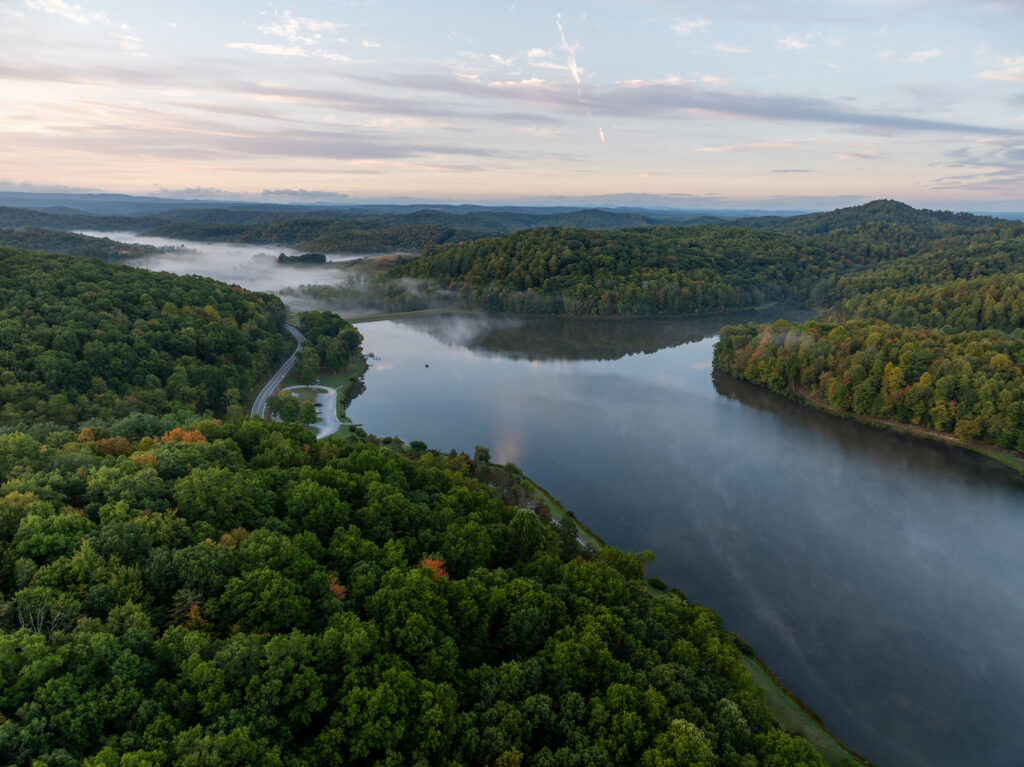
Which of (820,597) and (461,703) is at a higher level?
(461,703)

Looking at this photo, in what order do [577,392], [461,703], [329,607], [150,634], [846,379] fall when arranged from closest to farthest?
1. [150,634]
2. [461,703]
3. [329,607]
4. [846,379]
5. [577,392]

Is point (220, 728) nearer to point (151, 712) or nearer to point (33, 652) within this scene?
point (151, 712)

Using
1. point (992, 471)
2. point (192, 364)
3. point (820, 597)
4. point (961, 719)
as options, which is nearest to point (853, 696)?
point (961, 719)

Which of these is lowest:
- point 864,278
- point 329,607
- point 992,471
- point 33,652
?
point 992,471

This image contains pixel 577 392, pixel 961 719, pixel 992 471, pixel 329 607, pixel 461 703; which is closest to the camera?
pixel 461 703

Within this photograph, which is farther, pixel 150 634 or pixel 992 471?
pixel 992 471

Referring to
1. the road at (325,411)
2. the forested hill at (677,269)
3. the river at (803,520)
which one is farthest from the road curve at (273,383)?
the forested hill at (677,269)
